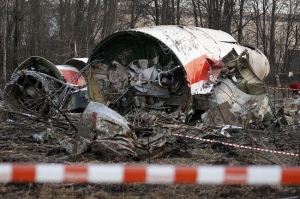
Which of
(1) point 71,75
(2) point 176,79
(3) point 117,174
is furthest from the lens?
(1) point 71,75

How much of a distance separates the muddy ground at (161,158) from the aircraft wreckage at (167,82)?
3.78 ft

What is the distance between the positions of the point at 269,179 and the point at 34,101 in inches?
422

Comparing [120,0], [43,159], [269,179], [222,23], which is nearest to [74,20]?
[120,0]

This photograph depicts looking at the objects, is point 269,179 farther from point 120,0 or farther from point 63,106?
point 120,0

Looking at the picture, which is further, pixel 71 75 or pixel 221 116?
pixel 71 75

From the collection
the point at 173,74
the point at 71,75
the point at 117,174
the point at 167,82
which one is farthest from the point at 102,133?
the point at 71,75

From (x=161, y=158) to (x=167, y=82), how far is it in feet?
15.2

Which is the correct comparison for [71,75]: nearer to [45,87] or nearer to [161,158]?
[45,87]

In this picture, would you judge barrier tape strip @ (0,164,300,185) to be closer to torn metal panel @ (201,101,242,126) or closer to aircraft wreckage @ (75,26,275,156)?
aircraft wreckage @ (75,26,275,156)

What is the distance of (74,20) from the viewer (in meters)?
28.0

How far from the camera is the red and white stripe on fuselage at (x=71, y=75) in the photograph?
13399mm

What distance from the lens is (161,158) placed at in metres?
6.43

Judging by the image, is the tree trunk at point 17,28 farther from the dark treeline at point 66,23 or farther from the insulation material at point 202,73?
the insulation material at point 202,73

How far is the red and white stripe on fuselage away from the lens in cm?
1340
